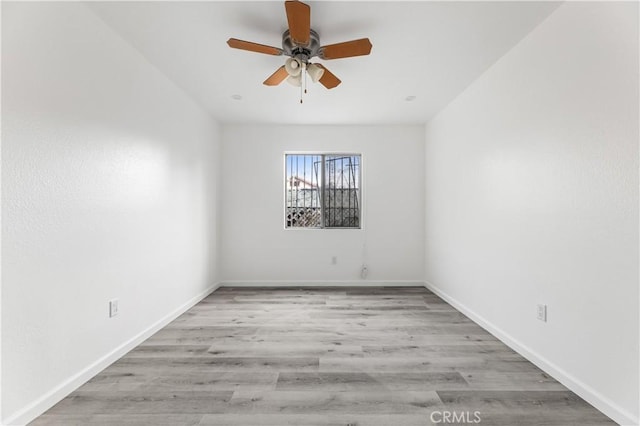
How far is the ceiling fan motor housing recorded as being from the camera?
201 cm

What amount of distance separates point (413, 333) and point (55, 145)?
9.86 feet

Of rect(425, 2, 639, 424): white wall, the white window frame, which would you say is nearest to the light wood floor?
rect(425, 2, 639, 424): white wall

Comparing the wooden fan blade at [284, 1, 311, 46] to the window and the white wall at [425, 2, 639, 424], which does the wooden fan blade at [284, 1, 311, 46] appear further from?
the window

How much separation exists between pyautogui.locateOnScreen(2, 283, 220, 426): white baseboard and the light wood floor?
0.13 feet

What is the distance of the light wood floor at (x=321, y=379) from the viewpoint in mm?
1473

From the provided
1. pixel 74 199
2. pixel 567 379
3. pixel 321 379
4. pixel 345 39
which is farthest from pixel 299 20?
pixel 567 379

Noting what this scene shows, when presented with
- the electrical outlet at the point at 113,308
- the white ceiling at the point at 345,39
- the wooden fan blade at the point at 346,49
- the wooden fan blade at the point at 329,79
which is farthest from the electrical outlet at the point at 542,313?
the electrical outlet at the point at 113,308

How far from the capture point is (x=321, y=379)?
1790 mm

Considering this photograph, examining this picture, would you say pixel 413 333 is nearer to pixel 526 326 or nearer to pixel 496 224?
pixel 526 326

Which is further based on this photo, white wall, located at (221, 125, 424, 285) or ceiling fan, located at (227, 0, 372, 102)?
white wall, located at (221, 125, 424, 285)

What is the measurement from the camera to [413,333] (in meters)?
2.49

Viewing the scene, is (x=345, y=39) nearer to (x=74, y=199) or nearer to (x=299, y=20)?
(x=299, y=20)

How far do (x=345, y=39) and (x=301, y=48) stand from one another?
0.39m
